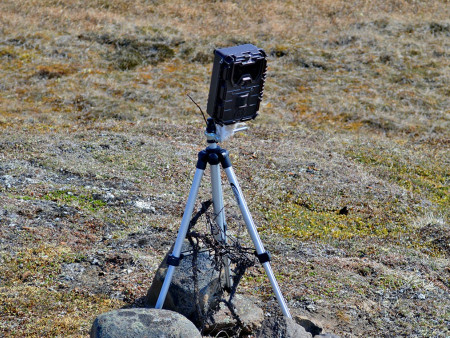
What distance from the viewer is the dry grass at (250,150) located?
354 inches

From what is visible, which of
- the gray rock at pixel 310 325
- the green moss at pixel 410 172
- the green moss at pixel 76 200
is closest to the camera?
the gray rock at pixel 310 325

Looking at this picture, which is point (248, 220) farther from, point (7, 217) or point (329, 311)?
point (7, 217)

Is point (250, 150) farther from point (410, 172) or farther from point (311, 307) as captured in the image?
point (311, 307)

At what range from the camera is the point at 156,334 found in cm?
590

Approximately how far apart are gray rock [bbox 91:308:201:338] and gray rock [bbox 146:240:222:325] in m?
0.76

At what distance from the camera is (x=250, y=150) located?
16.4 m

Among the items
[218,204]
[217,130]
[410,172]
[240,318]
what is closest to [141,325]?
[218,204]

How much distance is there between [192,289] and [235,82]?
2.72m

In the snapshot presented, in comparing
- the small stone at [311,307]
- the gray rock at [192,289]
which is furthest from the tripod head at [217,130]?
the small stone at [311,307]

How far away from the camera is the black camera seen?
6.00 metres

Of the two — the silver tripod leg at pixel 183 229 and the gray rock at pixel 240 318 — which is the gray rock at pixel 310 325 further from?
the silver tripod leg at pixel 183 229

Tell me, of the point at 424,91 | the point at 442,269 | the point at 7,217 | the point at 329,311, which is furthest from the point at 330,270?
the point at 424,91

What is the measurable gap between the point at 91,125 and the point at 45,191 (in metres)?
7.51

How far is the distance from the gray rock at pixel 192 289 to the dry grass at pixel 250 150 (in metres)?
1.28
